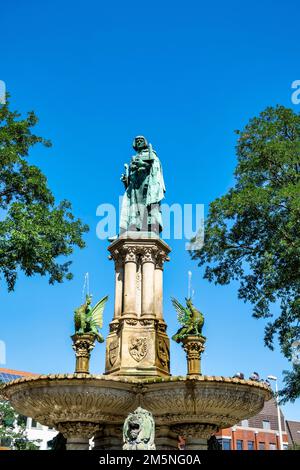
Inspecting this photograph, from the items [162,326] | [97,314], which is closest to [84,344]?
[97,314]

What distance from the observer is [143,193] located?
63.3 feet

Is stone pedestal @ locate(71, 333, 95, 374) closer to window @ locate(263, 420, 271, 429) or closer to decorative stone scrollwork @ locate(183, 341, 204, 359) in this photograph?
decorative stone scrollwork @ locate(183, 341, 204, 359)

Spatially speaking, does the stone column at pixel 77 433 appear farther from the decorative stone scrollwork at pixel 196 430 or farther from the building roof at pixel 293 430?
the building roof at pixel 293 430

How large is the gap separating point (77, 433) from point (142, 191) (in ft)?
26.4

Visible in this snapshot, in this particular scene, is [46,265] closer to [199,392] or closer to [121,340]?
[121,340]

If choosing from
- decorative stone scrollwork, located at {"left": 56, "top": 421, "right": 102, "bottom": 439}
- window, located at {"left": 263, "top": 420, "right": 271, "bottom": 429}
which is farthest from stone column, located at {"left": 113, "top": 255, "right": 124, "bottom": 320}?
window, located at {"left": 263, "top": 420, "right": 271, "bottom": 429}

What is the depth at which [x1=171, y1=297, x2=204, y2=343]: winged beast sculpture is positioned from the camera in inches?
631

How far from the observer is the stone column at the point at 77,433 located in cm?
1423

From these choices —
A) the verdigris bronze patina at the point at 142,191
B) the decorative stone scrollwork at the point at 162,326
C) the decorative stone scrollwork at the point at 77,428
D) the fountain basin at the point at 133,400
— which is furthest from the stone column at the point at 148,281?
the decorative stone scrollwork at the point at 77,428

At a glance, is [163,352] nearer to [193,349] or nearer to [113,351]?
[193,349]

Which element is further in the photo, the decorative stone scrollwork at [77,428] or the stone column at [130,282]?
the stone column at [130,282]

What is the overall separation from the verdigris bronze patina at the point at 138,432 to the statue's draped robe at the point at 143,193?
24.8ft

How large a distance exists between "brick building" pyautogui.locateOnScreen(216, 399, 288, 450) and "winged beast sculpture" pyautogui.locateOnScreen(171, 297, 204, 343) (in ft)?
143
